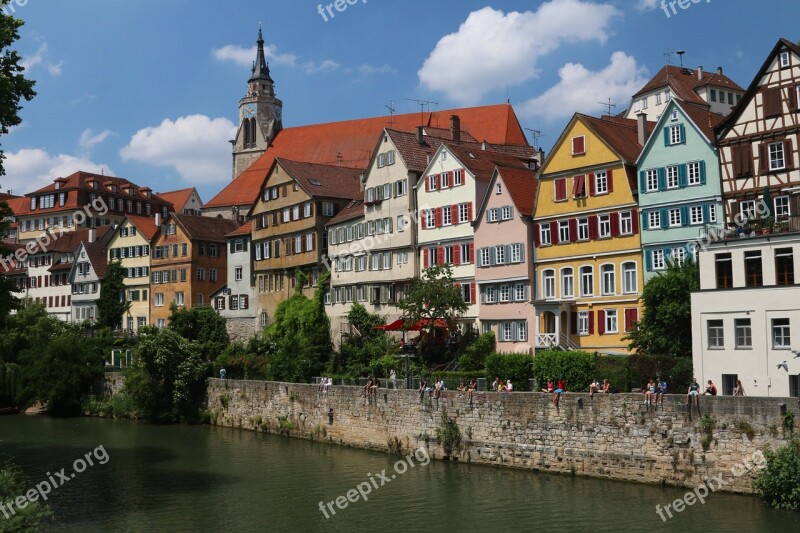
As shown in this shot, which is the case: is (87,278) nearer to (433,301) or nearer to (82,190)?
(82,190)

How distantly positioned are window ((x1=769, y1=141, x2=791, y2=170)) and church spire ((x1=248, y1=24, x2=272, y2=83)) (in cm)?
9076

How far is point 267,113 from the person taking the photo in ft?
391

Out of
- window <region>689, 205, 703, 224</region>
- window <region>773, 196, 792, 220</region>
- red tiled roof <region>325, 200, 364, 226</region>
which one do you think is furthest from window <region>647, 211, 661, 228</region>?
red tiled roof <region>325, 200, 364, 226</region>

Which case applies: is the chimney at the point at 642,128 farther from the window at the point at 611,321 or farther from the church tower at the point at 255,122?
the church tower at the point at 255,122

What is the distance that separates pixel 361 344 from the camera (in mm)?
55500

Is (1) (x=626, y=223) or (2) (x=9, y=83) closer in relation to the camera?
(2) (x=9, y=83)

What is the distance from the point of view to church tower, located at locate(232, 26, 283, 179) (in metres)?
118

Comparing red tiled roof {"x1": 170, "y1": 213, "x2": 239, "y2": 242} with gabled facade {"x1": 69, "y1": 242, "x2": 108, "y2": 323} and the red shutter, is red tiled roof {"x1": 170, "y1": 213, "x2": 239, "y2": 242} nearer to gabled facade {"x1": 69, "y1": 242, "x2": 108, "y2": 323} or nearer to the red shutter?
gabled facade {"x1": 69, "y1": 242, "x2": 108, "y2": 323}

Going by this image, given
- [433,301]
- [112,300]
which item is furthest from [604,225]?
[112,300]

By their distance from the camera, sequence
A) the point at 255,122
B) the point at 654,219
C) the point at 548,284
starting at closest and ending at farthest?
the point at 654,219
the point at 548,284
the point at 255,122

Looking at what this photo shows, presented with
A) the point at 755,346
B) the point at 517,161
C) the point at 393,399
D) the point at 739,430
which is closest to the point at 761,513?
the point at 739,430

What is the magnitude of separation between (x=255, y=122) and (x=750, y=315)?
9288 cm

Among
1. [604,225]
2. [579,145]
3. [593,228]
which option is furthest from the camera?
[579,145]

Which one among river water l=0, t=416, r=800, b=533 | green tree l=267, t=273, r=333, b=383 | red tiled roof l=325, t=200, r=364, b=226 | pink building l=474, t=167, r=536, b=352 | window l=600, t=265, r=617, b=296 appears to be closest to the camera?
river water l=0, t=416, r=800, b=533
